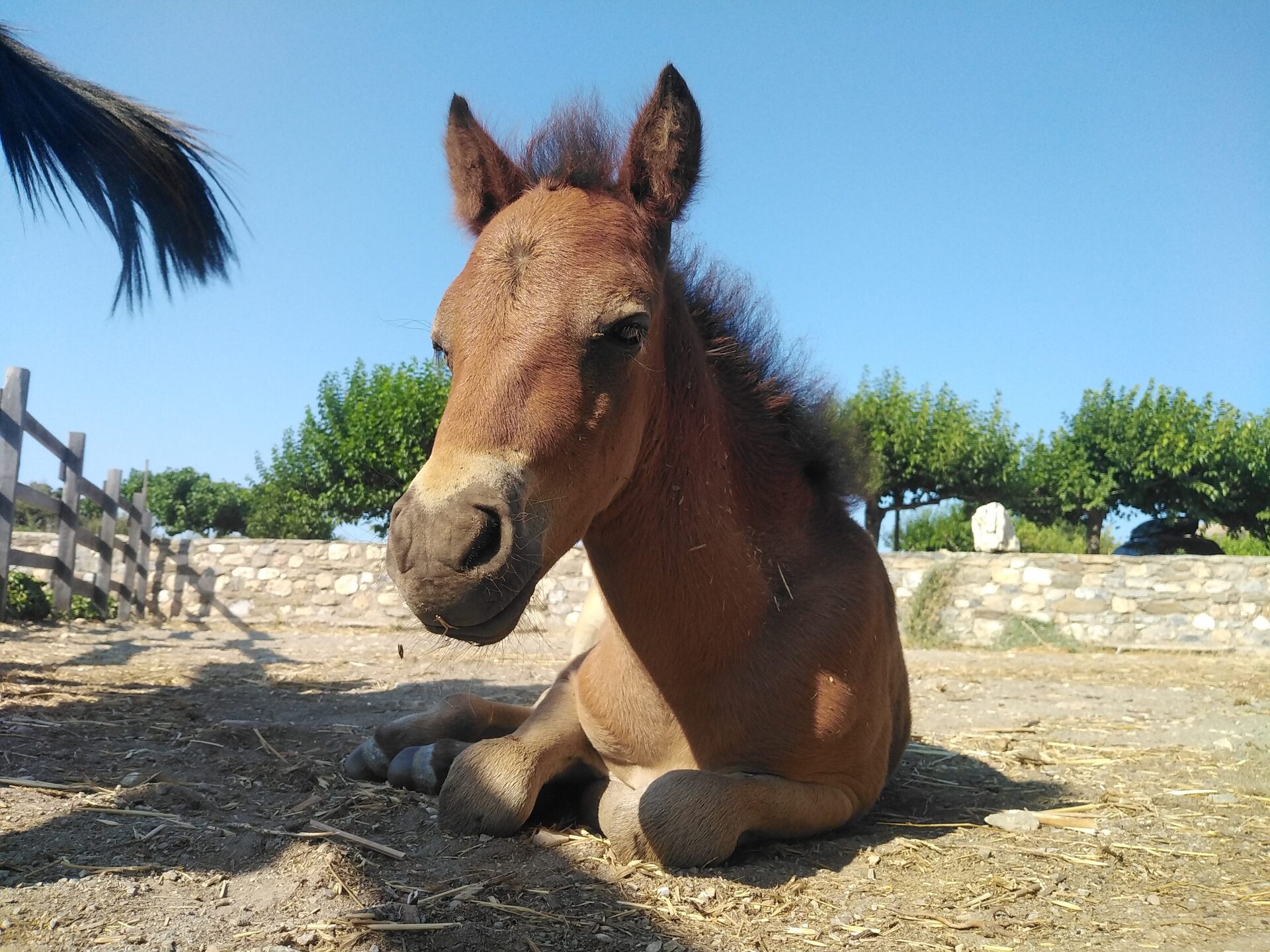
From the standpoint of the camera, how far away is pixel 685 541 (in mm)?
2578

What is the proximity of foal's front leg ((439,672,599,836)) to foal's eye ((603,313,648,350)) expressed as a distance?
1482mm

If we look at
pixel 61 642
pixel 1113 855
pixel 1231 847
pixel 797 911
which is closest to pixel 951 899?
pixel 797 911

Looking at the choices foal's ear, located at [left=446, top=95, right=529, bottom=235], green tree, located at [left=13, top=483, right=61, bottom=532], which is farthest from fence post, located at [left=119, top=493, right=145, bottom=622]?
green tree, located at [left=13, top=483, right=61, bottom=532]

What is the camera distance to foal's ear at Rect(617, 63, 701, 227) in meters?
2.53

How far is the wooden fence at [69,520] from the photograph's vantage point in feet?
31.8

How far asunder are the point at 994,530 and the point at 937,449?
9618 millimetres

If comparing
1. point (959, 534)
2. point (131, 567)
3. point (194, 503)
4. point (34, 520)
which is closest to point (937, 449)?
point (959, 534)

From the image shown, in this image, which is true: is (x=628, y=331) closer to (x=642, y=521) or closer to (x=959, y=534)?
(x=642, y=521)

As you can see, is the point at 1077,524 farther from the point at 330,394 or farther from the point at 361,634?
the point at 361,634

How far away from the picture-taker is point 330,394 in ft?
84.6

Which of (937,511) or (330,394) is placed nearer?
(330,394)

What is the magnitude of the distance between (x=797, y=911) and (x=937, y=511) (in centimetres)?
3240

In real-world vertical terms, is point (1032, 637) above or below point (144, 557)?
below

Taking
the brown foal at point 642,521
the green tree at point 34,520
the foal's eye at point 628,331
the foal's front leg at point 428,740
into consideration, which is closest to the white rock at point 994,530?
the brown foal at point 642,521
